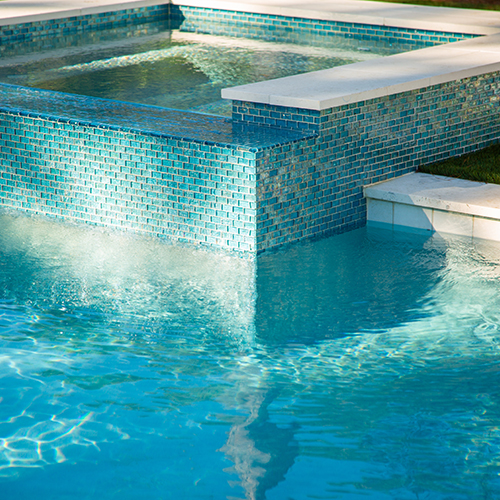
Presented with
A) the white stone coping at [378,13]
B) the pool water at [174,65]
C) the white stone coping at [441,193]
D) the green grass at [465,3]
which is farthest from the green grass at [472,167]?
the green grass at [465,3]

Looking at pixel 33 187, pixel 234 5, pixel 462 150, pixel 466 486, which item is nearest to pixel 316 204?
pixel 462 150

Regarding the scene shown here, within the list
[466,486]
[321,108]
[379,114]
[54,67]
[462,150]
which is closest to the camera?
[466,486]

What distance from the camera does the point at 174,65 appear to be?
9.32 m

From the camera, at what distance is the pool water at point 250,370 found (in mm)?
3408

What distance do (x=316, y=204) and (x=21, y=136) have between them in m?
2.24

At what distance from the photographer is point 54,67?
901cm

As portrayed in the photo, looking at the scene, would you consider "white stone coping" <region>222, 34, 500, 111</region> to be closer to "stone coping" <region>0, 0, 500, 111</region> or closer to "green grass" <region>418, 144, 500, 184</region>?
"stone coping" <region>0, 0, 500, 111</region>

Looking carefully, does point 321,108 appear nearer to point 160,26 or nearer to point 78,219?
point 78,219

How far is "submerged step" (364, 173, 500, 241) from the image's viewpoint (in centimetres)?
579

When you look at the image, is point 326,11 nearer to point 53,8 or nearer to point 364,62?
point 53,8

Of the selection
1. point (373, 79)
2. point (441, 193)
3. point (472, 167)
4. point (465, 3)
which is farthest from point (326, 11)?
point (441, 193)

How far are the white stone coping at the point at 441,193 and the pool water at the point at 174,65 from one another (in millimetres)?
1649

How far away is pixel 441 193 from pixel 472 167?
61cm

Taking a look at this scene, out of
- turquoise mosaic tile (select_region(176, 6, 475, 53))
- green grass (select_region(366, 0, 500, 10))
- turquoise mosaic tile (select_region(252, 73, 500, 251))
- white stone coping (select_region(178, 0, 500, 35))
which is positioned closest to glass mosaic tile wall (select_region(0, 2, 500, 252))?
turquoise mosaic tile (select_region(252, 73, 500, 251))
